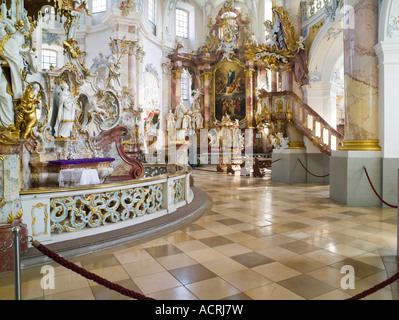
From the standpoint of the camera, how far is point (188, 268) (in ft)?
11.5

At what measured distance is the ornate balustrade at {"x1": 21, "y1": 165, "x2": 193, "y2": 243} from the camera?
→ 154 inches

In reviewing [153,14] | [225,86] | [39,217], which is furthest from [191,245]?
[225,86]

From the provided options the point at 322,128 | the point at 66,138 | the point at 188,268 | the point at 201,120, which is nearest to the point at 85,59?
the point at 201,120

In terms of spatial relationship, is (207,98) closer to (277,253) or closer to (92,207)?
(92,207)

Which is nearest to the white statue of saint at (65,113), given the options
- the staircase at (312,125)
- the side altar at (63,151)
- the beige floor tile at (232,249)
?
the side altar at (63,151)

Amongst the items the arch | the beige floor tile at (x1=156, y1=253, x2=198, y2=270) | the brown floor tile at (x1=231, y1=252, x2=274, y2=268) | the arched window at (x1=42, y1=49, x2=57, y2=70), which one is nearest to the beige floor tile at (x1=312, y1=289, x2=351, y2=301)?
the brown floor tile at (x1=231, y1=252, x2=274, y2=268)

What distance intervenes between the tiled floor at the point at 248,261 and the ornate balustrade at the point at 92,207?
0.59 m

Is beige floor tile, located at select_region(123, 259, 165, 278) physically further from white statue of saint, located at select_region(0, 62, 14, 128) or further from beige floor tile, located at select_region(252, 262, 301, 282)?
white statue of saint, located at select_region(0, 62, 14, 128)

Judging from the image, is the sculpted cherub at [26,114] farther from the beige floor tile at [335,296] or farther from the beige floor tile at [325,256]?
the beige floor tile at [325,256]

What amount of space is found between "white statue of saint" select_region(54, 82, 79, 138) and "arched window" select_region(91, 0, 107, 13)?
1220cm

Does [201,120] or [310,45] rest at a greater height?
[310,45]
